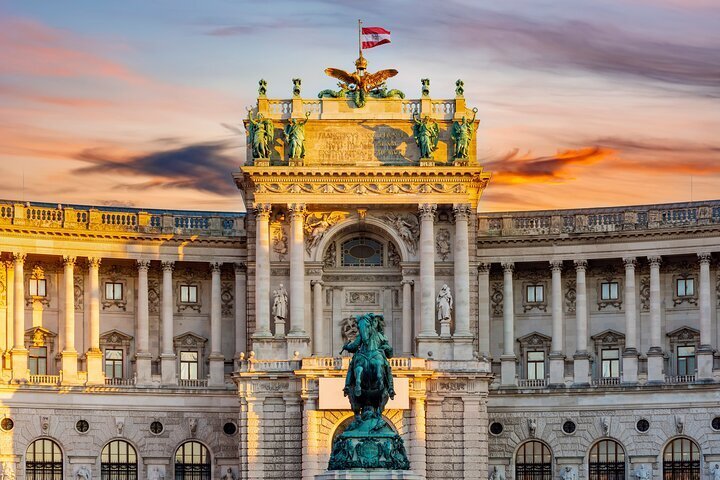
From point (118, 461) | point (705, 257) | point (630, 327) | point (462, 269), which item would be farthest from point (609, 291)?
point (118, 461)

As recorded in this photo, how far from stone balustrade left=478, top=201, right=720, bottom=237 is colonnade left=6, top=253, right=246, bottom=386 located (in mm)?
13644

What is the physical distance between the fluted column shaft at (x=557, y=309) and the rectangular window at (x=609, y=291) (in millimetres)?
2324

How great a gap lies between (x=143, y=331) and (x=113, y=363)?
94.3 inches

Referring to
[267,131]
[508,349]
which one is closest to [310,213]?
[267,131]

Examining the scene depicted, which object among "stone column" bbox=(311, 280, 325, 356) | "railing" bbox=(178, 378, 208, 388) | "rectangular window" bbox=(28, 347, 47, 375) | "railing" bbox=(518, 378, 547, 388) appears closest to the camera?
"stone column" bbox=(311, 280, 325, 356)

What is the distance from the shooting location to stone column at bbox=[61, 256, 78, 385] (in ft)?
364

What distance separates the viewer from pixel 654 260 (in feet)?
368

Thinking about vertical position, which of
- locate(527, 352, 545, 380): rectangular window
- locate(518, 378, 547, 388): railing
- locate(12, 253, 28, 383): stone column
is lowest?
locate(518, 378, 547, 388): railing

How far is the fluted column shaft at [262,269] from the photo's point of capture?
10925 cm

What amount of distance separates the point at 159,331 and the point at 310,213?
1057cm

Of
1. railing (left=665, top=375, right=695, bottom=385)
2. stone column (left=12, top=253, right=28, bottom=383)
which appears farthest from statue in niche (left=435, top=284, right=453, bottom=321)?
stone column (left=12, top=253, right=28, bottom=383)

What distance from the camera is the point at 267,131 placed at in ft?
362

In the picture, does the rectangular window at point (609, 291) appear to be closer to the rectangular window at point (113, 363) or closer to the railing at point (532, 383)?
the railing at point (532, 383)

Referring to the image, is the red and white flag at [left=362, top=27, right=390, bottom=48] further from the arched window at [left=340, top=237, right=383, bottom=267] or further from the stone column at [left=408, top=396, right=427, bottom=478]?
the stone column at [left=408, top=396, right=427, bottom=478]
